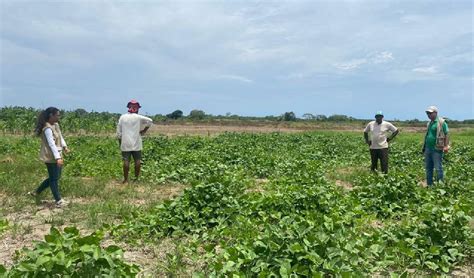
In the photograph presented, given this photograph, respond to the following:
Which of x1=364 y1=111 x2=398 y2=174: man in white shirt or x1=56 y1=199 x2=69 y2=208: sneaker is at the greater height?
x1=364 y1=111 x2=398 y2=174: man in white shirt

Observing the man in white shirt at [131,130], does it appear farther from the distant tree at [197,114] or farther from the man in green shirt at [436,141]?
the distant tree at [197,114]

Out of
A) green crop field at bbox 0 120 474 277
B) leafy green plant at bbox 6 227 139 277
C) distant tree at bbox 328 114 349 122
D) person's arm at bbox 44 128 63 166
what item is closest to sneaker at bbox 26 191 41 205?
green crop field at bbox 0 120 474 277

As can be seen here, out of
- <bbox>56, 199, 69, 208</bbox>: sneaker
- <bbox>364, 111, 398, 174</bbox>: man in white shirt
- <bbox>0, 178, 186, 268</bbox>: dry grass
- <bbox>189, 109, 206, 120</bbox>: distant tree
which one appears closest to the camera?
<bbox>0, 178, 186, 268</bbox>: dry grass

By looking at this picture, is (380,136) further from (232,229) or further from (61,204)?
(61,204)

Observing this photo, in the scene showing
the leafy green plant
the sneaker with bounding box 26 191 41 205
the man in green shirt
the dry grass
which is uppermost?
the man in green shirt

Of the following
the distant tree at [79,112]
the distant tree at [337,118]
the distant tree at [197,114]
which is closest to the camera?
the distant tree at [79,112]

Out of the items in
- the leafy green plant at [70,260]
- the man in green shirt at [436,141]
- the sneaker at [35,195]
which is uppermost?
the man in green shirt at [436,141]

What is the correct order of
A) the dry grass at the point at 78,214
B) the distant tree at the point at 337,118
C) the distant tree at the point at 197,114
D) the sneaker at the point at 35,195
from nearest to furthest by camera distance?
the dry grass at the point at 78,214 → the sneaker at the point at 35,195 → the distant tree at the point at 197,114 → the distant tree at the point at 337,118

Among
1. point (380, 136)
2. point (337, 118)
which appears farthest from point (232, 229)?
point (337, 118)

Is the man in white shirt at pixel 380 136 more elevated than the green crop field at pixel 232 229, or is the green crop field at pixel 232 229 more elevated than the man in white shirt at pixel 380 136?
the man in white shirt at pixel 380 136

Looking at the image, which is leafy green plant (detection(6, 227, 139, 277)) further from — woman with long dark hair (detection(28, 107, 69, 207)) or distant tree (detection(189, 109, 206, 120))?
distant tree (detection(189, 109, 206, 120))

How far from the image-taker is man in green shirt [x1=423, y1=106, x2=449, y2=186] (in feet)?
30.1

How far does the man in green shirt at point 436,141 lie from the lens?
30.1 ft

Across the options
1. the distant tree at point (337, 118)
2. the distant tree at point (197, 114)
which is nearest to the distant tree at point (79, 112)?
the distant tree at point (197, 114)
